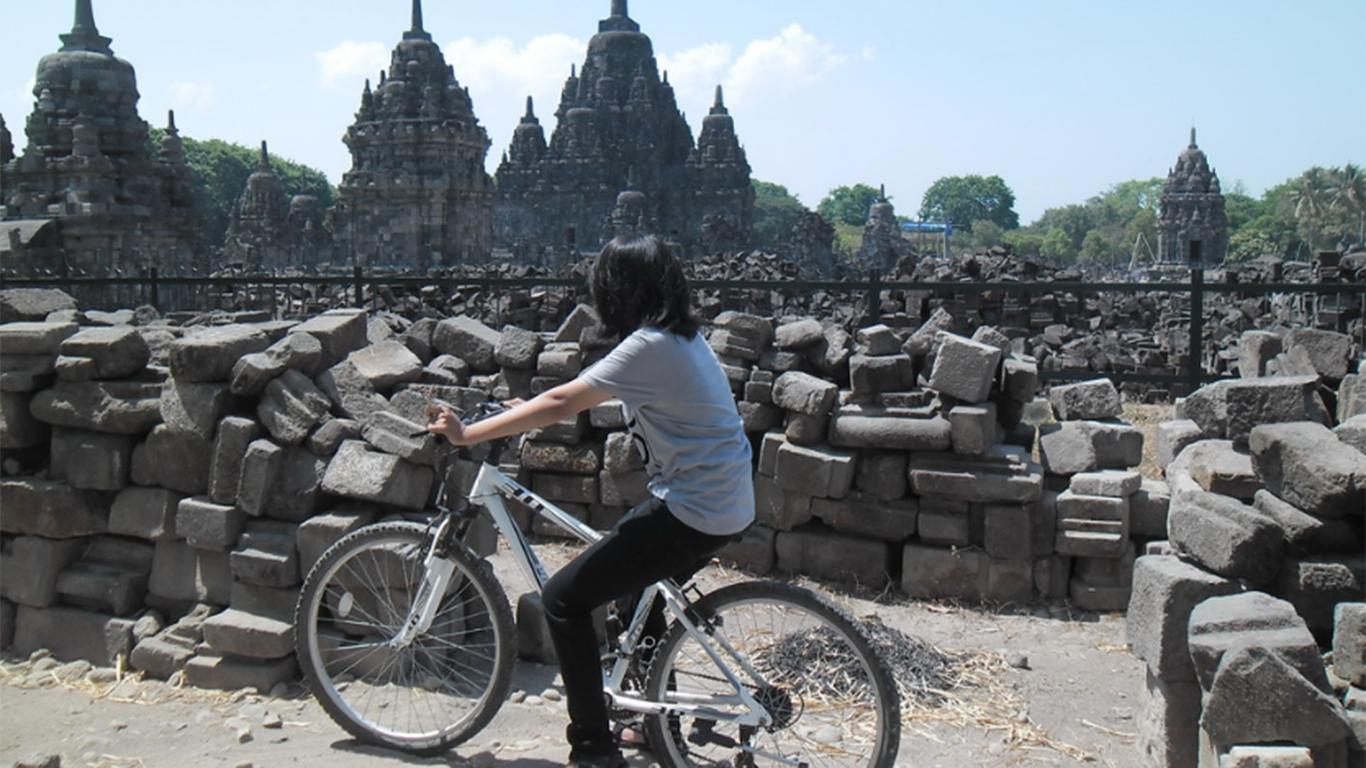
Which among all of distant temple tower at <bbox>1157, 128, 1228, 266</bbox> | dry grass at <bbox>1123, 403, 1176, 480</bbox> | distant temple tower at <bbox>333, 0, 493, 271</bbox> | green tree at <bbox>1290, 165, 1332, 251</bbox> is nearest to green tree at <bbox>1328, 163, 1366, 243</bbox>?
green tree at <bbox>1290, 165, 1332, 251</bbox>

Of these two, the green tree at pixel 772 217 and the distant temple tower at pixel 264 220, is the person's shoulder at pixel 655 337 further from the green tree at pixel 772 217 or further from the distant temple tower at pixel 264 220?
the green tree at pixel 772 217

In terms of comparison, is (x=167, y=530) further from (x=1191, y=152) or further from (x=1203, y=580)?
(x=1191, y=152)

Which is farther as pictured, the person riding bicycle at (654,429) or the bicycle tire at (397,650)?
the bicycle tire at (397,650)

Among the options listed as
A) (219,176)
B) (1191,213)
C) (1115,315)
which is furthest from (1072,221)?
(1115,315)

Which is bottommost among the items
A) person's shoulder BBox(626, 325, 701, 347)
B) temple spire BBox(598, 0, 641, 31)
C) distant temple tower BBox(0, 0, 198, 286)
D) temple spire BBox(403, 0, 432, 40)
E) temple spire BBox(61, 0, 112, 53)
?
person's shoulder BBox(626, 325, 701, 347)

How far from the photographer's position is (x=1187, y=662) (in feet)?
12.1

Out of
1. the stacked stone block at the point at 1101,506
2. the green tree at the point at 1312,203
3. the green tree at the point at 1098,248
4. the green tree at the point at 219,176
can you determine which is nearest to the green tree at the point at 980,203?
the green tree at the point at 1098,248

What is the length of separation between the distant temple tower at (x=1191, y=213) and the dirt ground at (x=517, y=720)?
46.7m

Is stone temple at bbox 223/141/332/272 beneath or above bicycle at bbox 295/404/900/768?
above

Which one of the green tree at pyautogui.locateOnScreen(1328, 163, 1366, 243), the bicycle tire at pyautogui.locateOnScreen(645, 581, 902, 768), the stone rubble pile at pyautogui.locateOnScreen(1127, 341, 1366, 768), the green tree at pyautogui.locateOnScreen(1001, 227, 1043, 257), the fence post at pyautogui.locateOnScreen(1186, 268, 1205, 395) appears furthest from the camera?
the green tree at pyautogui.locateOnScreen(1001, 227, 1043, 257)

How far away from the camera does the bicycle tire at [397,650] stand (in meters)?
3.93

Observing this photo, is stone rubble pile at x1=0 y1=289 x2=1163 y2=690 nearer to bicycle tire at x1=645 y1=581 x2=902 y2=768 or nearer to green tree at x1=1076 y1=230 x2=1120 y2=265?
bicycle tire at x1=645 y1=581 x2=902 y2=768

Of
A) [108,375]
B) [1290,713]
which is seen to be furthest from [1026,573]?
[108,375]

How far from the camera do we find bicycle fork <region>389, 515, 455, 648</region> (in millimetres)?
3875
